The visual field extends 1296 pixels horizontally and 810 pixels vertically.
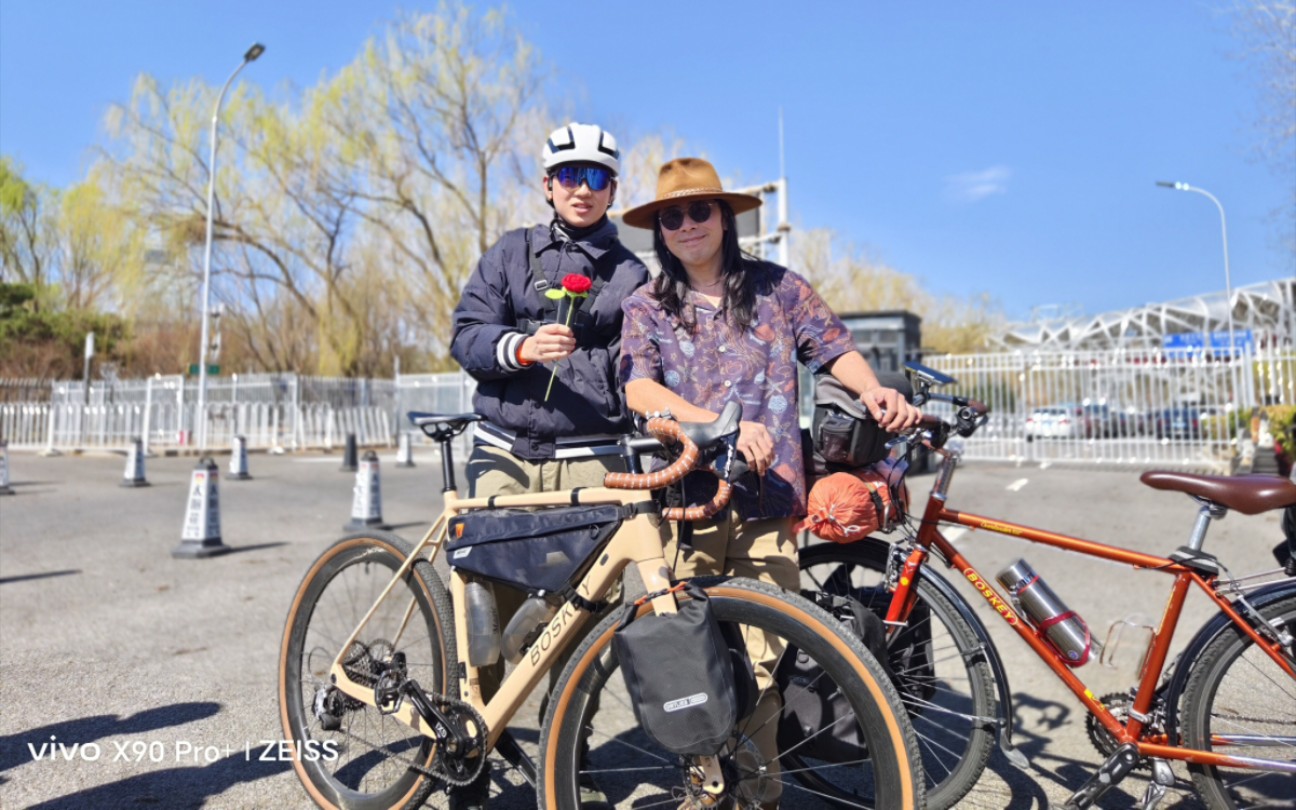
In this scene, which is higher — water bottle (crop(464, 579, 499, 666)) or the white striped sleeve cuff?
the white striped sleeve cuff

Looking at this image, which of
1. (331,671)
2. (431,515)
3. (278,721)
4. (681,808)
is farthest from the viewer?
(431,515)

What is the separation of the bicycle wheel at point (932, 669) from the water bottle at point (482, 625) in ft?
3.44

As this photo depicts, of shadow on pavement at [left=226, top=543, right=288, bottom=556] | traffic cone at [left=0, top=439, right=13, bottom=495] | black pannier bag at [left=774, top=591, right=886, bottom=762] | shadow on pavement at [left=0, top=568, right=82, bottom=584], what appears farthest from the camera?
traffic cone at [left=0, top=439, right=13, bottom=495]

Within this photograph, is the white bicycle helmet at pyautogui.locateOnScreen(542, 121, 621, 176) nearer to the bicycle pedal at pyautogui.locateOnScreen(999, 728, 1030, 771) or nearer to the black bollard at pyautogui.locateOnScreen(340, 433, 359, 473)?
the bicycle pedal at pyautogui.locateOnScreen(999, 728, 1030, 771)

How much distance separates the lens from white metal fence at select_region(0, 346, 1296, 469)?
1862cm

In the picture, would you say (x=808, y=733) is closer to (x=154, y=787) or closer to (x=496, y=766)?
(x=496, y=766)

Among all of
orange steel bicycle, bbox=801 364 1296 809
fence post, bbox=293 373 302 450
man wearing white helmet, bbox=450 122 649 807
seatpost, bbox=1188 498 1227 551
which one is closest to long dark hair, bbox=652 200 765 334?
man wearing white helmet, bbox=450 122 649 807

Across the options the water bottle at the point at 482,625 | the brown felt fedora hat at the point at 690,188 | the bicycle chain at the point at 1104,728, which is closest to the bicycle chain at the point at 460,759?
the water bottle at the point at 482,625

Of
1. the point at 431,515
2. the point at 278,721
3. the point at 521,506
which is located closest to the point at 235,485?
the point at 431,515

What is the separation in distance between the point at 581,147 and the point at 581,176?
94 millimetres

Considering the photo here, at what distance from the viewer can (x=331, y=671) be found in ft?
9.80

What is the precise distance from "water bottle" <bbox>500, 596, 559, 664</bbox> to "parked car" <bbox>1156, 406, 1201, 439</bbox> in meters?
19.6

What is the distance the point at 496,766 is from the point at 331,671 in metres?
0.71

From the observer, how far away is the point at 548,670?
2496mm
